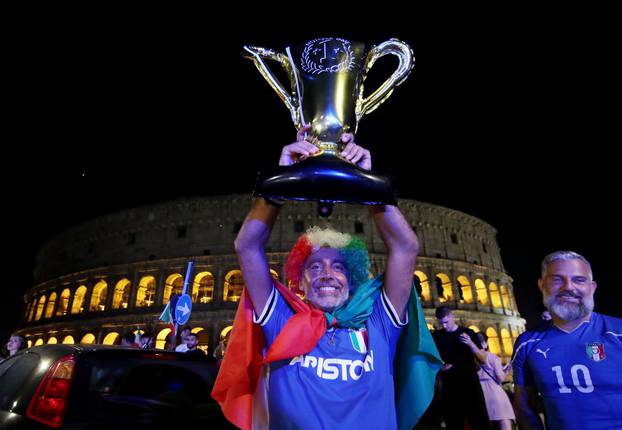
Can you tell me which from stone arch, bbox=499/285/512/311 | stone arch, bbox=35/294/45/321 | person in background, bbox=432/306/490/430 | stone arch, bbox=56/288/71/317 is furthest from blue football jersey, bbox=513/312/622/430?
stone arch, bbox=35/294/45/321

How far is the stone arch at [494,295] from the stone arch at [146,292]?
33.3m

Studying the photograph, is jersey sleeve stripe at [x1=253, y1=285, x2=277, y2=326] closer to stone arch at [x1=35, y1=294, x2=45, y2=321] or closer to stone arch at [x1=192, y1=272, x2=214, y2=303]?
stone arch at [x1=192, y1=272, x2=214, y2=303]

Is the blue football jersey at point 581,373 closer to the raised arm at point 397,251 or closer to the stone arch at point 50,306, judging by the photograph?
the raised arm at point 397,251

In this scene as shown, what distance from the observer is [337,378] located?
1.69m

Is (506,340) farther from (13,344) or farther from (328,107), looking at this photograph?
(328,107)

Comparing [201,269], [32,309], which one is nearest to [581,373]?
[201,269]

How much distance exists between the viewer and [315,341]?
167 cm

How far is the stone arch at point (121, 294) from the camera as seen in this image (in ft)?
102

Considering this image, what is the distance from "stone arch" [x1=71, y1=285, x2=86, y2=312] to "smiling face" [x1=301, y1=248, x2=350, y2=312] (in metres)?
39.4

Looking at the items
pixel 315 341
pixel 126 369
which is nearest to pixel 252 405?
pixel 315 341

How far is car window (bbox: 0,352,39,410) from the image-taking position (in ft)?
8.37

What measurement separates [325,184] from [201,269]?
99.9 feet

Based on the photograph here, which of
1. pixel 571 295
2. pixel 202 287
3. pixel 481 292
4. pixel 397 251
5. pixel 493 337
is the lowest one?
pixel 571 295

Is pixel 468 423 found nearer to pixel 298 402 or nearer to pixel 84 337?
pixel 298 402
